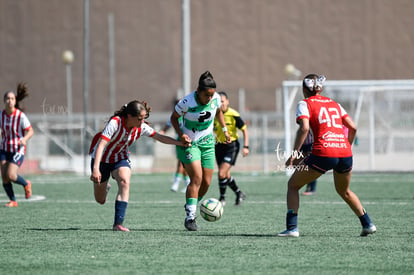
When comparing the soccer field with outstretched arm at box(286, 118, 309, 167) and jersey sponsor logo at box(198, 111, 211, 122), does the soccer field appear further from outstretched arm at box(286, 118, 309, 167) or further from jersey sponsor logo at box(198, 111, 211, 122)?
jersey sponsor logo at box(198, 111, 211, 122)

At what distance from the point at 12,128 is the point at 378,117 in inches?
584

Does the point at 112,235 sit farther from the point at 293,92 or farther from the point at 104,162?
the point at 293,92

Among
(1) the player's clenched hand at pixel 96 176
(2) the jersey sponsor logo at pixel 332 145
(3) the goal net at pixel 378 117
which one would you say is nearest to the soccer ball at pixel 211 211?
(1) the player's clenched hand at pixel 96 176

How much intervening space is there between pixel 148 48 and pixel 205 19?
3.68 metres

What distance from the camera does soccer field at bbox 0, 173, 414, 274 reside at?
734cm

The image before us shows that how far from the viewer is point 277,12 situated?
4622 centimetres

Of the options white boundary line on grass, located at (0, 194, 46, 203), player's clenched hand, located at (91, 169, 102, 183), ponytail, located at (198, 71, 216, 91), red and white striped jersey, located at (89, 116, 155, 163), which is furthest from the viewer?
white boundary line on grass, located at (0, 194, 46, 203)

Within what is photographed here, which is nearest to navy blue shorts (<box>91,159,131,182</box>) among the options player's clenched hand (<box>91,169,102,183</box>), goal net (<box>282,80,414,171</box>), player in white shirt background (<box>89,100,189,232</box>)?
player in white shirt background (<box>89,100,189,232</box>)

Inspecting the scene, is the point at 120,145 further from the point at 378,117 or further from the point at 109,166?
the point at 378,117

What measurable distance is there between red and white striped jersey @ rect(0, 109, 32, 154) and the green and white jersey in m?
4.53

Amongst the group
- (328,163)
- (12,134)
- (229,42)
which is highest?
(229,42)

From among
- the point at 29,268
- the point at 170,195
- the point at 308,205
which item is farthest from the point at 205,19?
the point at 29,268

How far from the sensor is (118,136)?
1040cm

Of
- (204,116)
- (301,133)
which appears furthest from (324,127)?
(204,116)
